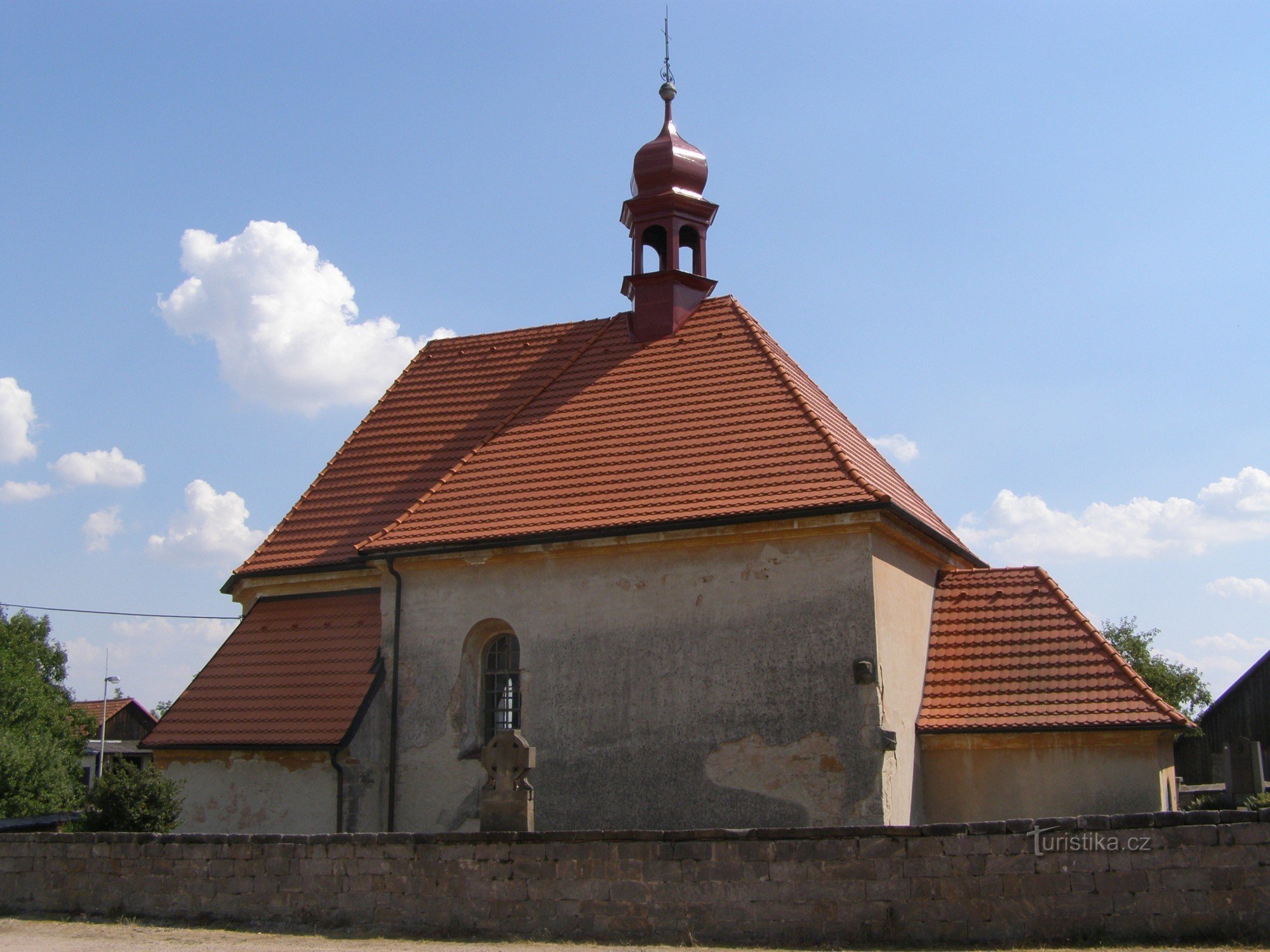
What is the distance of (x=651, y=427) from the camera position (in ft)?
48.9

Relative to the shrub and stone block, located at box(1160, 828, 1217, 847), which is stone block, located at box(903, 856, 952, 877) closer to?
stone block, located at box(1160, 828, 1217, 847)

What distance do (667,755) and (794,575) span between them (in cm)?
247

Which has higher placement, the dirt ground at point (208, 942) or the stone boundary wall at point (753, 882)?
the stone boundary wall at point (753, 882)

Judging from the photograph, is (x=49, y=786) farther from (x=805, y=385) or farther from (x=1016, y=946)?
(x=1016, y=946)

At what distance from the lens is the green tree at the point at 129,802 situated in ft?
41.4

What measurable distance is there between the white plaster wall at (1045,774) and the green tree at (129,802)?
871cm

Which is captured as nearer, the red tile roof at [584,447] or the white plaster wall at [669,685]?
the white plaster wall at [669,685]

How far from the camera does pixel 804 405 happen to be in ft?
46.2

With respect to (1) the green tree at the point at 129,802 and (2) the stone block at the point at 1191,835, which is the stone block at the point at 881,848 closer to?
(2) the stone block at the point at 1191,835

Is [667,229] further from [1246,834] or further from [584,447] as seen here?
[1246,834]

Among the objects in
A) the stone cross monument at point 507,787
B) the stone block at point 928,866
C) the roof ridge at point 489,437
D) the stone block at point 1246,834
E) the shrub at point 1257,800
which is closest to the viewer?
the stone block at point 1246,834

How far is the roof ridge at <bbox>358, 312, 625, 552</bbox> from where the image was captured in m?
14.8

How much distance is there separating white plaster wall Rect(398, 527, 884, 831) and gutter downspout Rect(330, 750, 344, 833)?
2.25 feet
